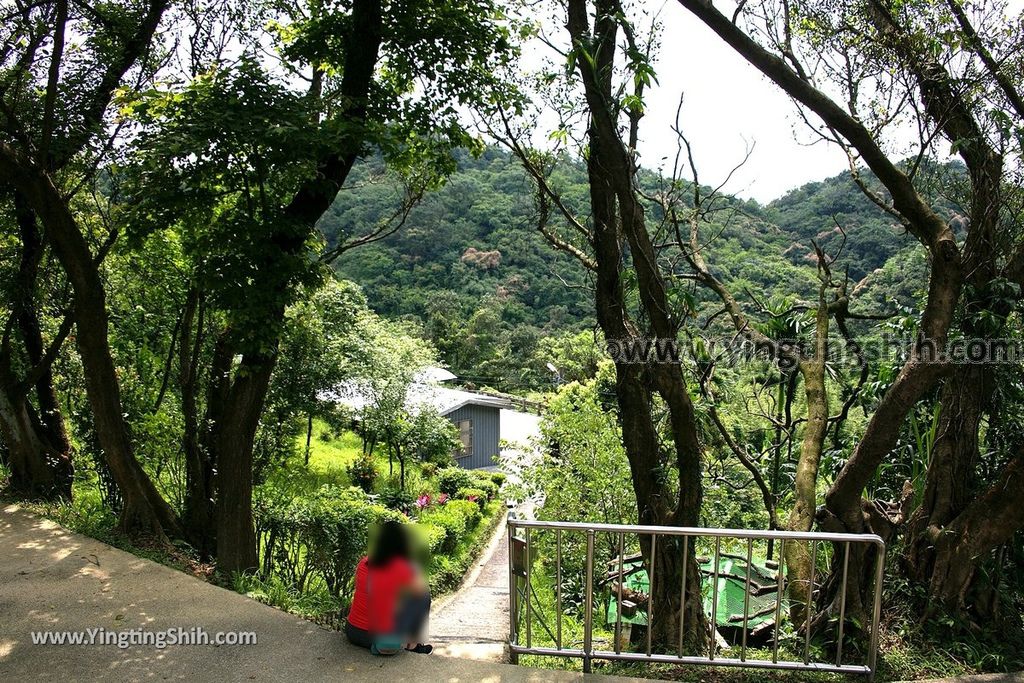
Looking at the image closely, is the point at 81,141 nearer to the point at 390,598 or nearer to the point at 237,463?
the point at 237,463

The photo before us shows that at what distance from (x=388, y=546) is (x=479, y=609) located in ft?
32.6

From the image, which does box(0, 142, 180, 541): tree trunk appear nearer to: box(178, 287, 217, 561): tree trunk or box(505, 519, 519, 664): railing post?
box(178, 287, 217, 561): tree trunk

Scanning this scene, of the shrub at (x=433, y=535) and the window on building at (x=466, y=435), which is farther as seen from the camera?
the window on building at (x=466, y=435)

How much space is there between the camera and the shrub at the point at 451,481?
22.3 m

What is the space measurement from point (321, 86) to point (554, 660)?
669cm

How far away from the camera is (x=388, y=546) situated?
167 inches

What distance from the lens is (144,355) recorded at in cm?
1169

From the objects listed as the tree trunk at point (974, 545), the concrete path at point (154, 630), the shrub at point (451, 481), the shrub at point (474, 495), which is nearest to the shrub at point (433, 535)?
the shrub at point (474, 495)

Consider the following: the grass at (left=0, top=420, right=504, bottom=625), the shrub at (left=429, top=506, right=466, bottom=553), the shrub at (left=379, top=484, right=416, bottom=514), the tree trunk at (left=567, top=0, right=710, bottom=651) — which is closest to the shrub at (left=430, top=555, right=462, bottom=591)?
the grass at (left=0, top=420, right=504, bottom=625)

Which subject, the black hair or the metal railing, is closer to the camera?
the metal railing

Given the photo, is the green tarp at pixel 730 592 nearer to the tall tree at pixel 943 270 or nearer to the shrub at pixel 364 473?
the tall tree at pixel 943 270

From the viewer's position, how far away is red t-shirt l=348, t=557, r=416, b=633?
163 inches

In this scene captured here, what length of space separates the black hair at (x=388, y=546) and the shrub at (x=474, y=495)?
17035 millimetres

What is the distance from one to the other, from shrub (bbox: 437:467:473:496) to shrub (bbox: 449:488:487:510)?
40cm
